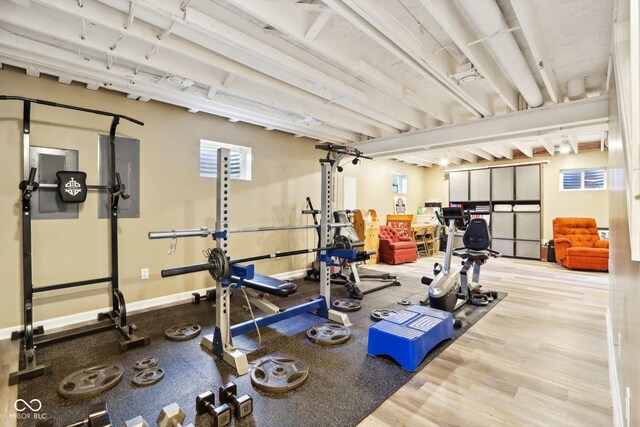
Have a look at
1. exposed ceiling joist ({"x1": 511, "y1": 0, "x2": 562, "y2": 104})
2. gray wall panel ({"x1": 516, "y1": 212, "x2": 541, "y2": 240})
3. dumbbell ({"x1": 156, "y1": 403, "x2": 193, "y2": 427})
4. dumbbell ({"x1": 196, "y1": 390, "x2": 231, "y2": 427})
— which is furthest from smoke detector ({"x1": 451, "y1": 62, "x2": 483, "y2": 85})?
gray wall panel ({"x1": 516, "y1": 212, "x2": 541, "y2": 240})

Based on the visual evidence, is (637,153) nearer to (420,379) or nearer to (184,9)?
(420,379)

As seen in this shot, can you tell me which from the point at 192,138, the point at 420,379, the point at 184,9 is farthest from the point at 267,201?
the point at 420,379

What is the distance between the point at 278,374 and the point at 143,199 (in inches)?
112

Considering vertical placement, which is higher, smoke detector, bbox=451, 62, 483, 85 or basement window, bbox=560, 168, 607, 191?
smoke detector, bbox=451, 62, 483, 85

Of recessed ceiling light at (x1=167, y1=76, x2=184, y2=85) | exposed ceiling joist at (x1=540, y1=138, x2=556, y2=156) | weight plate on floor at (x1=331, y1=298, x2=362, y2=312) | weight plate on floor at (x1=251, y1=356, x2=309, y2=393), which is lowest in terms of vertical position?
weight plate on floor at (x1=251, y1=356, x2=309, y2=393)

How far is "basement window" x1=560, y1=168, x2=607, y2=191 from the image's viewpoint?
703 cm

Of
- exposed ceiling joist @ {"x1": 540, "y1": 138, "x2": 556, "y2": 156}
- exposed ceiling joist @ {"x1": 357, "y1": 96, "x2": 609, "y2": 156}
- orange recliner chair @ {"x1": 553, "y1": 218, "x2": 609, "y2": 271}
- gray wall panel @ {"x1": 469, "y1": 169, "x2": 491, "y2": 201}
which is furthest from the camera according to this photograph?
gray wall panel @ {"x1": 469, "y1": 169, "x2": 491, "y2": 201}

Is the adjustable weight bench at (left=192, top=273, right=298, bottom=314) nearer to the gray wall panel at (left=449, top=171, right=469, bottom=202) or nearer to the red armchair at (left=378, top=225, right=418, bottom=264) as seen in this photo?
the red armchair at (left=378, top=225, right=418, bottom=264)

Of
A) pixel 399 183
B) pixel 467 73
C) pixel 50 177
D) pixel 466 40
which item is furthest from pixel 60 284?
pixel 399 183

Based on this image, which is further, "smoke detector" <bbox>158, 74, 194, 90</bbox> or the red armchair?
the red armchair

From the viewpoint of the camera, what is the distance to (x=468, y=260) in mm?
4289

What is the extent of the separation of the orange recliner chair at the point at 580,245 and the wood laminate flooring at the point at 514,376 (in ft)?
8.25

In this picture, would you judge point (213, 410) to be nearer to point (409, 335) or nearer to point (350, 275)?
point (409, 335)

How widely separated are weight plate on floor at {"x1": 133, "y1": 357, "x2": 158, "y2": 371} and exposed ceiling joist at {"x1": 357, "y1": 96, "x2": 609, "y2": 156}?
477cm
